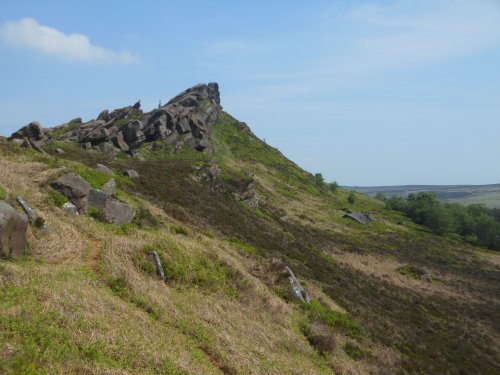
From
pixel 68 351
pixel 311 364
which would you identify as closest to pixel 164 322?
pixel 68 351

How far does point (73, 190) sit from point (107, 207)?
1966 mm

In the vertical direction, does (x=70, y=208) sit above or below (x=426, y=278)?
above

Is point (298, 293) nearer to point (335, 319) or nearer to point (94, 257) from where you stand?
point (335, 319)

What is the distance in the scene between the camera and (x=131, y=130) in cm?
7038

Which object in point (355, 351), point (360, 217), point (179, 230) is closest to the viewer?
point (355, 351)

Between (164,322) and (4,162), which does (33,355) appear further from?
(4,162)

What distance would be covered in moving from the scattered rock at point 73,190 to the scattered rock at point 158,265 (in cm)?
503

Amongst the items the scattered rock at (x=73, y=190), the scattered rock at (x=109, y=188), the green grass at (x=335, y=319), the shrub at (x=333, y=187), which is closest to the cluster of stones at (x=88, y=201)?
the scattered rock at (x=73, y=190)

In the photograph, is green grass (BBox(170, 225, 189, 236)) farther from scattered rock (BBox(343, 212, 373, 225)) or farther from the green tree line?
the green tree line

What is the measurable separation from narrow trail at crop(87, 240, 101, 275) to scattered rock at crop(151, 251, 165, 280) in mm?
2232

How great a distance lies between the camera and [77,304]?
10.9 meters

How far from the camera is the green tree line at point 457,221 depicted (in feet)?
366

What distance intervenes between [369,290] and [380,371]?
1936 centimetres

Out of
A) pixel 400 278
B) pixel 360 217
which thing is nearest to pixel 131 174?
pixel 400 278
